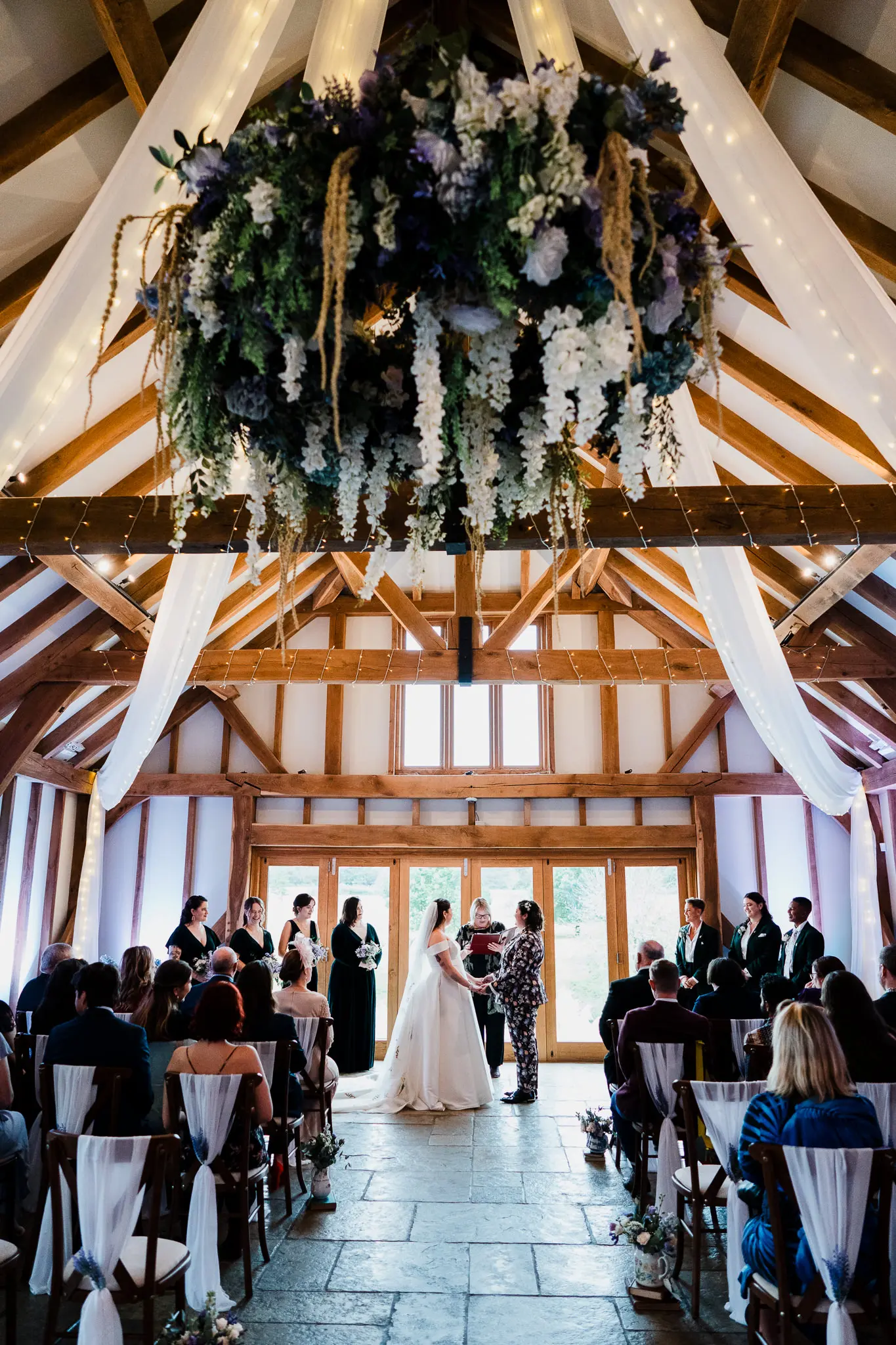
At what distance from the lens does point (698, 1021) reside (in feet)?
15.5

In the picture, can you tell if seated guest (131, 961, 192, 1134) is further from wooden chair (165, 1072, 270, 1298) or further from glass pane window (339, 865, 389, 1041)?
glass pane window (339, 865, 389, 1041)

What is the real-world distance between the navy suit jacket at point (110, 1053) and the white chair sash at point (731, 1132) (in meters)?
2.23

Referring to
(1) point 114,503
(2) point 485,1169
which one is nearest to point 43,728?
(1) point 114,503

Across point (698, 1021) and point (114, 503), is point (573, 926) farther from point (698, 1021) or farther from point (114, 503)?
point (114, 503)

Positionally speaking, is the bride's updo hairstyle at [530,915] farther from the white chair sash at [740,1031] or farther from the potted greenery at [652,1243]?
the potted greenery at [652,1243]

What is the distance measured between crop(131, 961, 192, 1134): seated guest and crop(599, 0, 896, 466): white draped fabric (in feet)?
12.9

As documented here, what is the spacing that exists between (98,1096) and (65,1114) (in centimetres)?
20

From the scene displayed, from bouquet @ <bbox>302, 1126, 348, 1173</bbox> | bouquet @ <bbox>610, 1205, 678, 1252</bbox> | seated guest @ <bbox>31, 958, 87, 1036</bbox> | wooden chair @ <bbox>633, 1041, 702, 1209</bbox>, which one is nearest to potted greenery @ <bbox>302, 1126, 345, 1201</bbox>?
bouquet @ <bbox>302, 1126, 348, 1173</bbox>

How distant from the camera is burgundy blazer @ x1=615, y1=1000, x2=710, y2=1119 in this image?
4.70 meters

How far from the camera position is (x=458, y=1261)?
426cm

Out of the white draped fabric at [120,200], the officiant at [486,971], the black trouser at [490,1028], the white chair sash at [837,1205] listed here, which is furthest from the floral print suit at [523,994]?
the white draped fabric at [120,200]

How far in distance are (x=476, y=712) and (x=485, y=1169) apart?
6161mm

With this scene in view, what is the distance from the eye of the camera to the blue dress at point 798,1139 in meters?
2.85

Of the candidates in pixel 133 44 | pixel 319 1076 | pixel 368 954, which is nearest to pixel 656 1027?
pixel 319 1076
